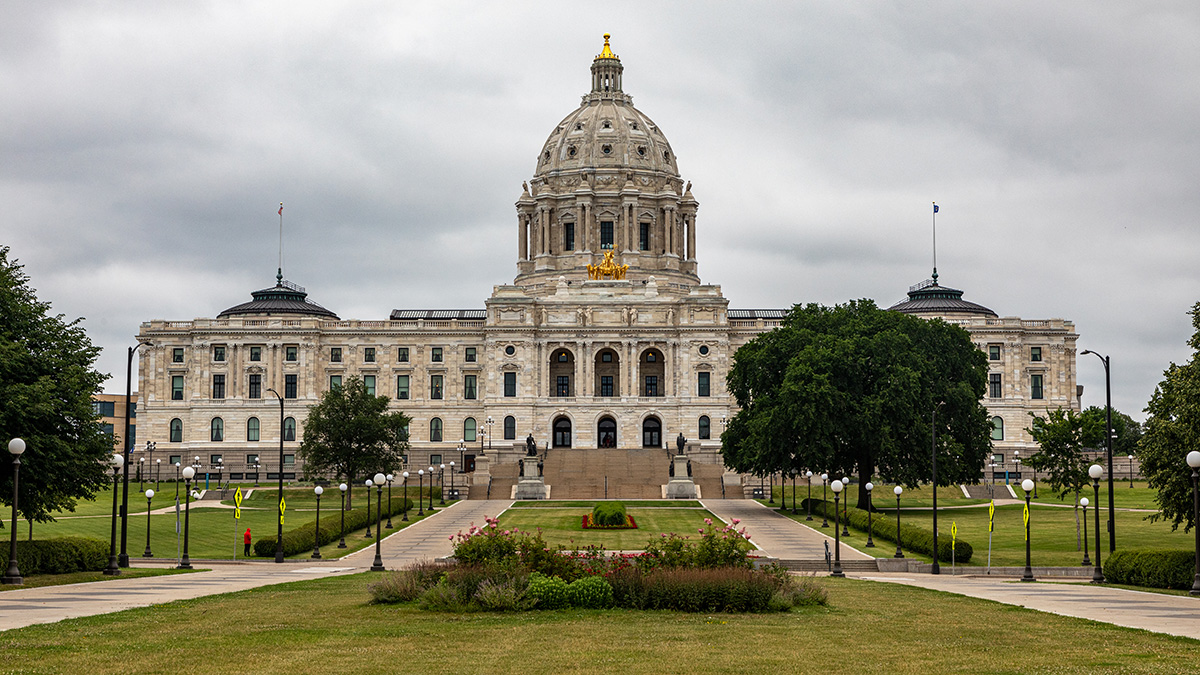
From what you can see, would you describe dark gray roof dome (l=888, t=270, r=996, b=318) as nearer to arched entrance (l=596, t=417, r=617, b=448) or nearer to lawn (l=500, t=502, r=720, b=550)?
arched entrance (l=596, t=417, r=617, b=448)

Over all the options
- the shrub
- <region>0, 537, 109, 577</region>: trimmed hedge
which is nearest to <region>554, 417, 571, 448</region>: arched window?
the shrub

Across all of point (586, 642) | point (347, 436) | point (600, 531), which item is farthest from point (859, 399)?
point (586, 642)

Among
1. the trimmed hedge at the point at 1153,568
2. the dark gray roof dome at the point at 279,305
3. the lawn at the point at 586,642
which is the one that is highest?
the dark gray roof dome at the point at 279,305

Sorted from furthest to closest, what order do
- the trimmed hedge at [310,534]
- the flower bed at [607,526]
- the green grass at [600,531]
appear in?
the flower bed at [607,526] < the green grass at [600,531] < the trimmed hedge at [310,534]

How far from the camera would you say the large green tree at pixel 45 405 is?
3831cm

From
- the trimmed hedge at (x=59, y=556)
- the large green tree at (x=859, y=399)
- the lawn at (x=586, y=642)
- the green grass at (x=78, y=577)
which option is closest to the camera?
the lawn at (x=586, y=642)

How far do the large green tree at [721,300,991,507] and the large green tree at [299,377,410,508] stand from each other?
71.9ft

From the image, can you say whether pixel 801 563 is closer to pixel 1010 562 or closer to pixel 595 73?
pixel 1010 562

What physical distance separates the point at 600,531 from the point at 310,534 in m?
14.1

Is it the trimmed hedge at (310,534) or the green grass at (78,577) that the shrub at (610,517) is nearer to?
the trimmed hedge at (310,534)

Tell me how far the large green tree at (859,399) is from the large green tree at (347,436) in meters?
21.9

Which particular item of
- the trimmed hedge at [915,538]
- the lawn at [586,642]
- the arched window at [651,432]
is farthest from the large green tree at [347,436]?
the lawn at [586,642]

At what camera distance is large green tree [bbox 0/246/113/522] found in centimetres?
3831

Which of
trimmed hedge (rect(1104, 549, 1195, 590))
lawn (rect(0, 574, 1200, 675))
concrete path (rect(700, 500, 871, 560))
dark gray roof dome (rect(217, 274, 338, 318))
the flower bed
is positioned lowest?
concrete path (rect(700, 500, 871, 560))
